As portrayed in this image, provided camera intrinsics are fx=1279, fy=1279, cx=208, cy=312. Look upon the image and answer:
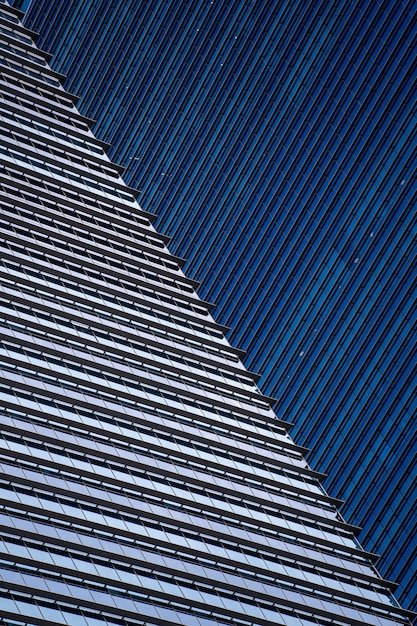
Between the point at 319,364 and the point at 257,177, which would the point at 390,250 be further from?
the point at 257,177

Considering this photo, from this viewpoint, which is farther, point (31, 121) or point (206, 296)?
point (206, 296)

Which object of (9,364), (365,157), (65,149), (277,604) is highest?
(365,157)

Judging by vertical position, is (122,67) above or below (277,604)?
above

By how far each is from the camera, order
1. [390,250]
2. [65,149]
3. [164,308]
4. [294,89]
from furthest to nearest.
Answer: [294,89], [390,250], [65,149], [164,308]

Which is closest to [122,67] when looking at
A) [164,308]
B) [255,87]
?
[255,87]

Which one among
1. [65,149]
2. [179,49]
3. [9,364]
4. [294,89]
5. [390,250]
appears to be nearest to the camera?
[9,364]

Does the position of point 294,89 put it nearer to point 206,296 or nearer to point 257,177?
point 257,177
